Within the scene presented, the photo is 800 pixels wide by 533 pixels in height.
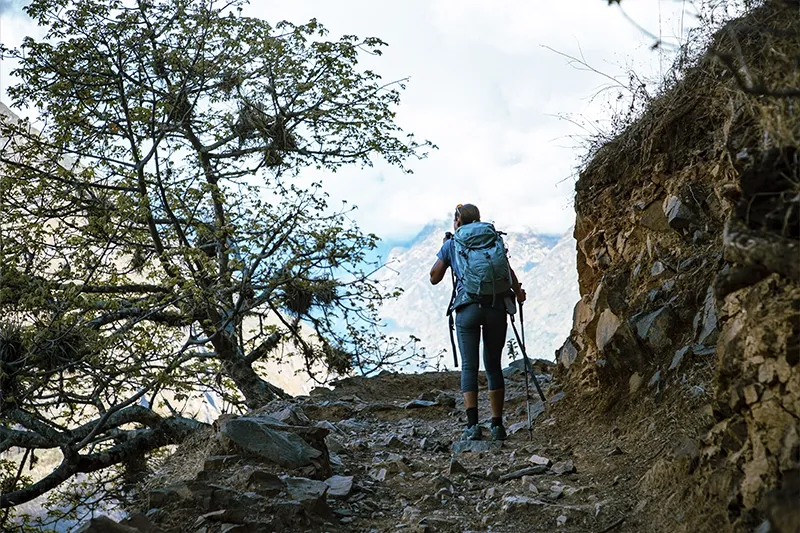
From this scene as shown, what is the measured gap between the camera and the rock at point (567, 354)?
869cm

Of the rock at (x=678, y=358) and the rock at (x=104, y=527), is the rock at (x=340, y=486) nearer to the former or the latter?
the rock at (x=104, y=527)

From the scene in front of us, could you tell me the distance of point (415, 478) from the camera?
666 centimetres

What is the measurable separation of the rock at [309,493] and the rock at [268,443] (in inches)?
23.7

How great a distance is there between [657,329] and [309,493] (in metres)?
3.49

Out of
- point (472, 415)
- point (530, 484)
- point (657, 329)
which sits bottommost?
point (530, 484)

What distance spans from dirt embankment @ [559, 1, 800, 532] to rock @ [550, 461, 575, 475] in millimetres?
860

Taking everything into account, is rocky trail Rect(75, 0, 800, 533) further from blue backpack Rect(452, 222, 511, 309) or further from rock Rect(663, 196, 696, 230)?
blue backpack Rect(452, 222, 511, 309)

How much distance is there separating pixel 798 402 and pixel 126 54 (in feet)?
43.1

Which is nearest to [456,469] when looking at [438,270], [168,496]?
[438,270]

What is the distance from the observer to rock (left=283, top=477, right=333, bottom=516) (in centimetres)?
529

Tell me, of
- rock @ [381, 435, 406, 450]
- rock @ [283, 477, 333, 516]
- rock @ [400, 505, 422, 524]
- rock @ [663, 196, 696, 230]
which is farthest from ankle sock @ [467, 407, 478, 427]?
rock @ [663, 196, 696, 230]

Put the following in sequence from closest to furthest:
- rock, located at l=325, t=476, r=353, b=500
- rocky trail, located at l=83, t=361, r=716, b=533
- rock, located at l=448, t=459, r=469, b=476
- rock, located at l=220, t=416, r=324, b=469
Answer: rocky trail, located at l=83, t=361, r=716, b=533, rock, located at l=325, t=476, r=353, b=500, rock, located at l=220, t=416, r=324, b=469, rock, located at l=448, t=459, r=469, b=476

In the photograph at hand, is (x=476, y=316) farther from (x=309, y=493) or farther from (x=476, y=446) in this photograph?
(x=309, y=493)

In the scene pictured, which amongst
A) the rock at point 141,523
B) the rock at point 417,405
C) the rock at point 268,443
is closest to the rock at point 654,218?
the rock at point 268,443
